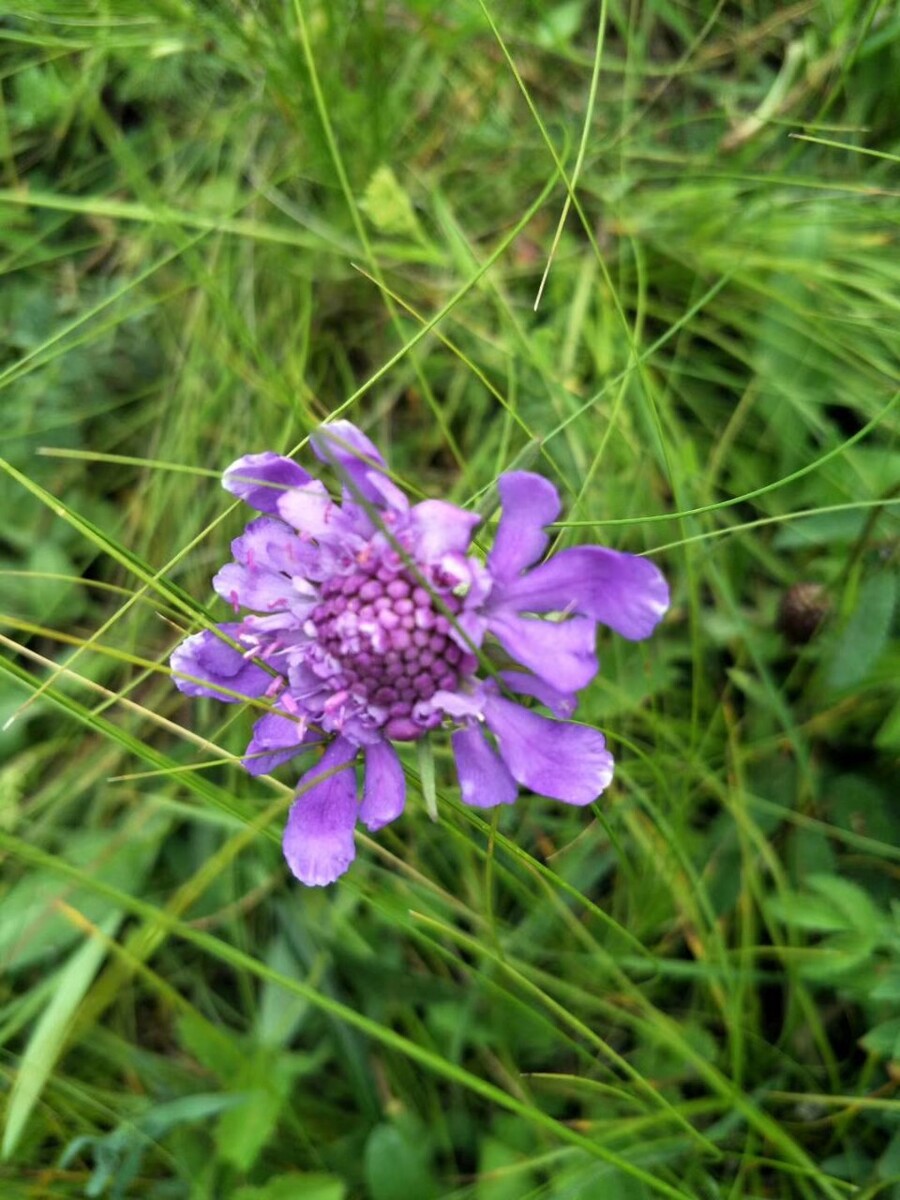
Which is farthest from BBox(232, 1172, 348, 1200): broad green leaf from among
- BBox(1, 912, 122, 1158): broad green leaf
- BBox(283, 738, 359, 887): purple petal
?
BBox(283, 738, 359, 887): purple petal

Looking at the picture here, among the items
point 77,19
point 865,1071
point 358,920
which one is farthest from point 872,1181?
point 77,19

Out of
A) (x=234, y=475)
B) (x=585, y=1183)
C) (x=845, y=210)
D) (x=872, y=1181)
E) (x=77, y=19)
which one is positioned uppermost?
(x=77, y=19)

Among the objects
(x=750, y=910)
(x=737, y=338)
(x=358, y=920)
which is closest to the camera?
(x=750, y=910)

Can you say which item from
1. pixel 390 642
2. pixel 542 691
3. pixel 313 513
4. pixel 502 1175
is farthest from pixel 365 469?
pixel 502 1175

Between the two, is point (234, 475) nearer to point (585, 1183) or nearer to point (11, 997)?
point (585, 1183)

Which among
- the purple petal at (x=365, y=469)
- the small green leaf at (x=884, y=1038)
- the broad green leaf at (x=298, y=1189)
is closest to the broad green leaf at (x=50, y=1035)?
the broad green leaf at (x=298, y=1189)

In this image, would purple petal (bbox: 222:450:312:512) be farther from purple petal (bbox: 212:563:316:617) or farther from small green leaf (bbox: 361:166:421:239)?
small green leaf (bbox: 361:166:421:239)
